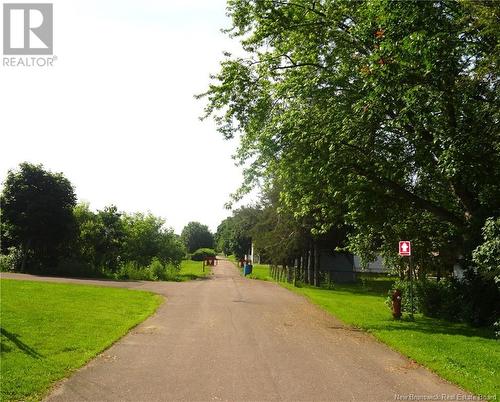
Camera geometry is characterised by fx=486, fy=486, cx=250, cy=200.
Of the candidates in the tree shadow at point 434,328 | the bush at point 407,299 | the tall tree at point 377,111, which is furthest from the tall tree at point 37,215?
the tree shadow at point 434,328

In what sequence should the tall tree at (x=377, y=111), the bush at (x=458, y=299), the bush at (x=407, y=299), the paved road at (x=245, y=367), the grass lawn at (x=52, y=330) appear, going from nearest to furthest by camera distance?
the paved road at (x=245, y=367) < the grass lawn at (x=52, y=330) < the tall tree at (x=377, y=111) < the bush at (x=458, y=299) < the bush at (x=407, y=299)

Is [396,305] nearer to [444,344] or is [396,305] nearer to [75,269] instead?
[444,344]

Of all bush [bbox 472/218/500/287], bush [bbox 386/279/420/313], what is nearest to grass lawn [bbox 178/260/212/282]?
bush [bbox 386/279/420/313]

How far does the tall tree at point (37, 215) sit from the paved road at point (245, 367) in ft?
76.8

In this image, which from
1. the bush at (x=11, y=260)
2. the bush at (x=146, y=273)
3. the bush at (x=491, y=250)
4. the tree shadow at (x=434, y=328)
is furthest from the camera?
the bush at (x=146, y=273)

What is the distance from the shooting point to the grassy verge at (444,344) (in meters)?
8.69

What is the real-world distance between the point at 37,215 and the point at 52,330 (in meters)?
25.5

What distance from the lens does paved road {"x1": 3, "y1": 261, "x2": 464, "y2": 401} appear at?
716 cm

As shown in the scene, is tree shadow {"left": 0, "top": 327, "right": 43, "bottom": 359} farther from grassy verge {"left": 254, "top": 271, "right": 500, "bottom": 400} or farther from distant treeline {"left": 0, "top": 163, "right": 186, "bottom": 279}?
distant treeline {"left": 0, "top": 163, "right": 186, "bottom": 279}

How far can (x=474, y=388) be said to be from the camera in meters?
7.93

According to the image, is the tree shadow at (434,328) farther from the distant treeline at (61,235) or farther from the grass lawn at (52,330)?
the distant treeline at (61,235)

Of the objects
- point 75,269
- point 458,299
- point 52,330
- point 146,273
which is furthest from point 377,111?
point 75,269

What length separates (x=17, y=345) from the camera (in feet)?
29.9

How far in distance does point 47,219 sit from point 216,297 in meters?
18.3
